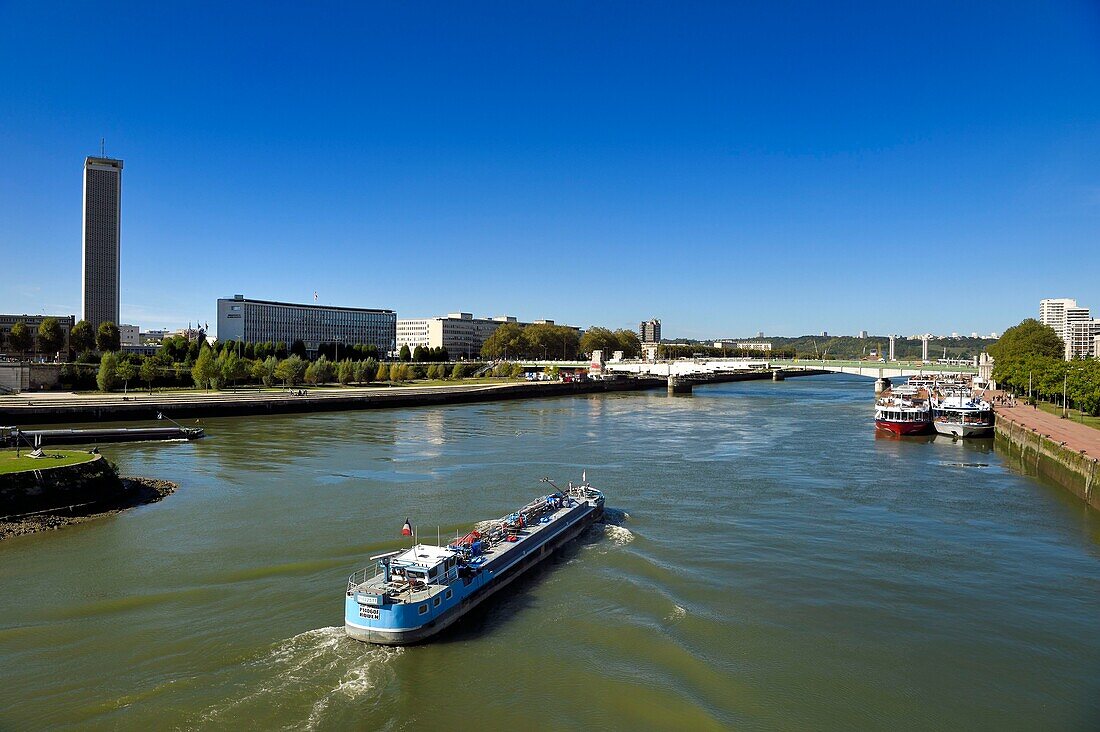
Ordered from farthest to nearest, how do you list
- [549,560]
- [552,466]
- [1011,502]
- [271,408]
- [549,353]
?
[549,353] < [271,408] < [552,466] < [1011,502] < [549,560]

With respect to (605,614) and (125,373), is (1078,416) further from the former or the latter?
(125,373)

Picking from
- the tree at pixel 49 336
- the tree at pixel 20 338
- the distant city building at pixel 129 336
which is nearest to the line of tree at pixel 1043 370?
the tree at pixel 49 336

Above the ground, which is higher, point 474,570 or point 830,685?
point 474,570

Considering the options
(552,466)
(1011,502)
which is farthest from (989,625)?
(552,466)

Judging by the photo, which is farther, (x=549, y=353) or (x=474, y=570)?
(x=549, y=353)

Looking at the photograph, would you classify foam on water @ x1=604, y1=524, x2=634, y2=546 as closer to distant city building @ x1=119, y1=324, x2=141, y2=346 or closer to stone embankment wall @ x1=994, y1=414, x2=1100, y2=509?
stone embankment wall @ x1=994, y1=414, x2=1100, y2=509

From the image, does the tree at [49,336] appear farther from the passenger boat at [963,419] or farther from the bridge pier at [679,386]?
the passenger boat at [963,419]

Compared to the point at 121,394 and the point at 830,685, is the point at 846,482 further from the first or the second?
the point at 121,394
